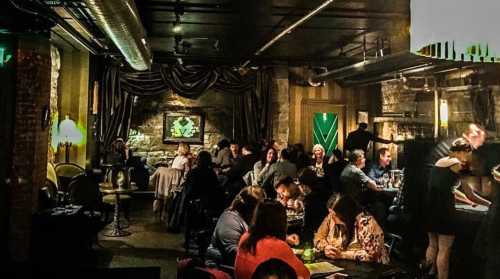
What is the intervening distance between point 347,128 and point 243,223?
7.75 m

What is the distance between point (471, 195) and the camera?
5590 millimetres

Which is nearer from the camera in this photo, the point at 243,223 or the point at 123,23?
the point at 243,223

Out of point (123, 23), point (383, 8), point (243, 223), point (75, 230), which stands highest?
point (383, 8)

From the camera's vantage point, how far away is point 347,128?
1118cm

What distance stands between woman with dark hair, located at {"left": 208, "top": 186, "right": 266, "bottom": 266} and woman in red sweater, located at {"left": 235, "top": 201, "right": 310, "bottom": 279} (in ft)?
1.59

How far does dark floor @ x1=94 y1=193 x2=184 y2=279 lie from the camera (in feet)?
18.9

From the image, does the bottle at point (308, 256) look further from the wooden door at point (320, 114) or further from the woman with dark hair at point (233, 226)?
the wooden door at point (320, 114)

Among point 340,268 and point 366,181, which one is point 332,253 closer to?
point 340,268

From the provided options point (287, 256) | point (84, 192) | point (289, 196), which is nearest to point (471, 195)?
point (289, 196)

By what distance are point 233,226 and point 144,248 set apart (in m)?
3.13

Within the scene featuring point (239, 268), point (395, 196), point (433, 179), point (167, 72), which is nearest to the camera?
point (239, 268)

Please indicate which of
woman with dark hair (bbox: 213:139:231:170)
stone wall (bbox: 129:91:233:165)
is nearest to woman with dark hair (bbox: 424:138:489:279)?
woman with dark hair (bbox: 213:139:231:170)

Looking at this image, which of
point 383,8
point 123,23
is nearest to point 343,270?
point 123,23

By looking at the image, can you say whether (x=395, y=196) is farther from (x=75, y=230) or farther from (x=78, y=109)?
(x=78, y=109)
